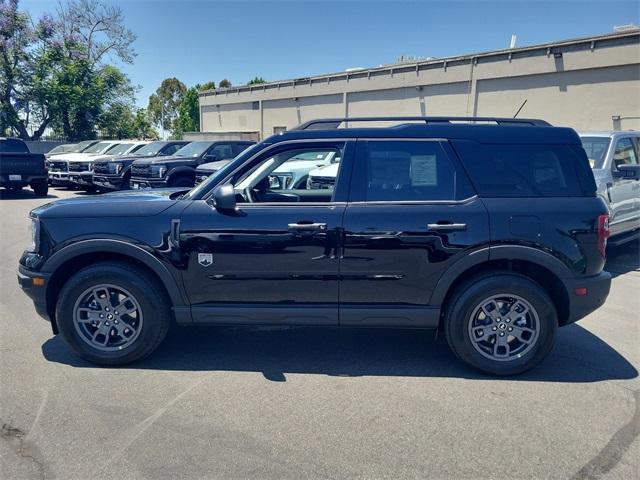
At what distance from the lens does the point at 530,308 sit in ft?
12.6

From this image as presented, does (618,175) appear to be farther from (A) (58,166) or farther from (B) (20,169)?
(A) (58,166)

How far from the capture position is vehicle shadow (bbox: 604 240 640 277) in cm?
750

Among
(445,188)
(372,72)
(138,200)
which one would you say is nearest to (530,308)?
(445,188)

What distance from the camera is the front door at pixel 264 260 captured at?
149 inches

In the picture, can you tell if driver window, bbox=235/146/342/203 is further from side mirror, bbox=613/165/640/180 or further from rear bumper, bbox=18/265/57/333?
side mirror, bbox=613/165/640/180

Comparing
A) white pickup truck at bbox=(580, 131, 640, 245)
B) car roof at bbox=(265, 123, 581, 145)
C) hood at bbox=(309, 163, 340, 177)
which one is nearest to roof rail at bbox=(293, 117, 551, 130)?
car roof at bbox=(265, 123, 581, 145)

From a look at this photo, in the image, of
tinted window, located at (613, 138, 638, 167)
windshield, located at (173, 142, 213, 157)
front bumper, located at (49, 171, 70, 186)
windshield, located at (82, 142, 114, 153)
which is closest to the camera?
tinted window, located at (613, 138, 638, 167)

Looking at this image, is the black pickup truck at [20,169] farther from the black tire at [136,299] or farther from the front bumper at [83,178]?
the black tire at [136,299]

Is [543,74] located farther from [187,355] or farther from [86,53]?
[86,53]

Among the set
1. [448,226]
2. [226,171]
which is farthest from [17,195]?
[448,226]

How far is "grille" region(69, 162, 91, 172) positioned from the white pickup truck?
15440 millimetres

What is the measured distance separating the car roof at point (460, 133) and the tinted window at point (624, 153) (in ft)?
14.2

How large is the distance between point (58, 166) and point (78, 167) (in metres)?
1.42

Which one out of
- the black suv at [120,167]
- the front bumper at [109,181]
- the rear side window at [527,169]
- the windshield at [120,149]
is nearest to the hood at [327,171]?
the rear side window at [527,169]
